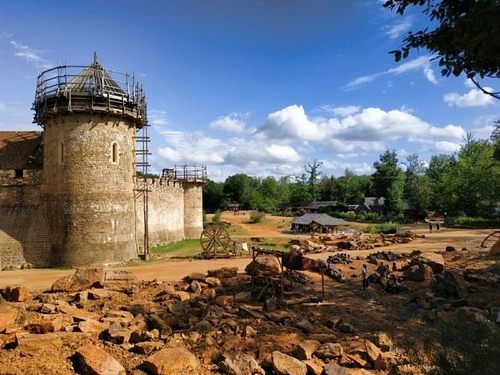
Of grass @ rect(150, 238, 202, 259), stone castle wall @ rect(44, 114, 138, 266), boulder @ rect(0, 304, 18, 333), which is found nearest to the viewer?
boulder @ rect(0, 304, 18, 333)

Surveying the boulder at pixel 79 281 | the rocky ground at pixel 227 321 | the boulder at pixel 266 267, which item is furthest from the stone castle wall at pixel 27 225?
the boulder at pixel 266 267

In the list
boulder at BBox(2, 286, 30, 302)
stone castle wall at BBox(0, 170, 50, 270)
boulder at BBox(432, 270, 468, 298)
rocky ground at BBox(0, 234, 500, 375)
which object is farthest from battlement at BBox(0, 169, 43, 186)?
boulder at BBox(432, 270, 468, 298)

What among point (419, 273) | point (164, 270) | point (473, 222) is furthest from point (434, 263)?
point (473, 222)

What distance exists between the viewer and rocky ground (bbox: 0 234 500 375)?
27.4 feet

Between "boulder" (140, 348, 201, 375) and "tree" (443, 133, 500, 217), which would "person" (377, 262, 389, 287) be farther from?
"tree" (443, 133, 500, 217)

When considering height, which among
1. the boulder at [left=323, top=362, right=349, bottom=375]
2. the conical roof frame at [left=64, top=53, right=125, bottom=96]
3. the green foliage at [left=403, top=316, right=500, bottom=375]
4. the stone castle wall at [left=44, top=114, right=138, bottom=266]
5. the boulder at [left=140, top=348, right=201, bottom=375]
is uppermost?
the conical roof frame at [left=64, top=53, right=125, bottom=96]

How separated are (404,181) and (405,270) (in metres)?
50.4

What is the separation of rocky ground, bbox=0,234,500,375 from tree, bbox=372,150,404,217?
44.3 m

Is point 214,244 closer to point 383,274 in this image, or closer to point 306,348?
point 383,274

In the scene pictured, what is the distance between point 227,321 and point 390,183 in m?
56.7

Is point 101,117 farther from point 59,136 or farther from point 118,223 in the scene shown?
point 118,223

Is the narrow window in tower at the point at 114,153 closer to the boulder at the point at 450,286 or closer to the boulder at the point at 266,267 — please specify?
the boulder at the point at 266,267

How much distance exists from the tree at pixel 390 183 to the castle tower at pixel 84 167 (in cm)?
4692

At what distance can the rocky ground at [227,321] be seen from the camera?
8.34 m
